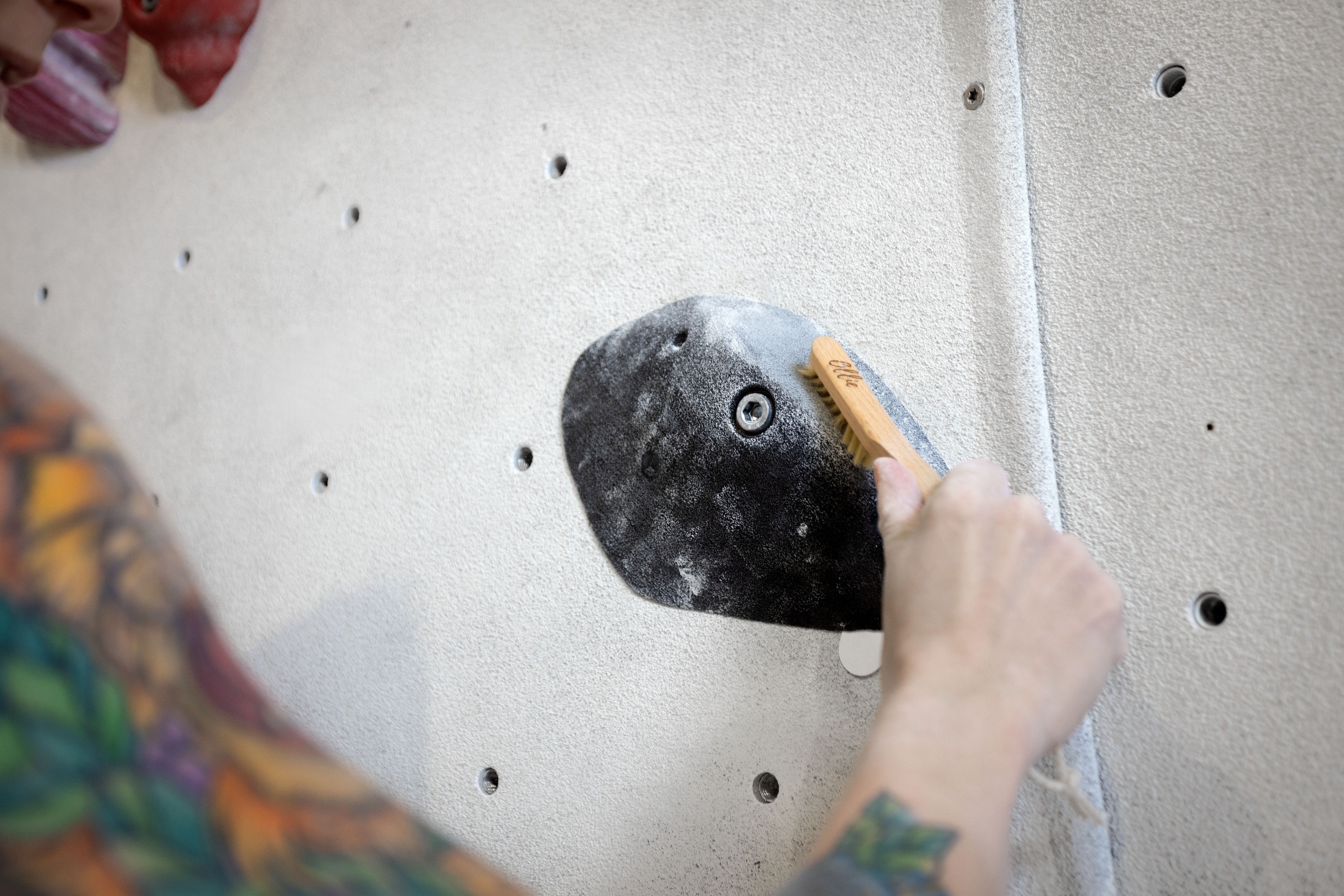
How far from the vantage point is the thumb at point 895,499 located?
574 millimetres

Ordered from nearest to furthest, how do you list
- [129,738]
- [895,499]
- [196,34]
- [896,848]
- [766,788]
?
[129,738] < [896,848] < [895,499] < [766,788] < [196,34]

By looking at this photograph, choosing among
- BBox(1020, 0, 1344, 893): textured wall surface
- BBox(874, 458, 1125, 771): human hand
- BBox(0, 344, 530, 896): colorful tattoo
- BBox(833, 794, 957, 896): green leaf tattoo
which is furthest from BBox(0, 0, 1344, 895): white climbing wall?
BBox(0, 344, 530, 896): colorful tattoo

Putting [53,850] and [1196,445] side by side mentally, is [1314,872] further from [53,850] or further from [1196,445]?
[53,850]

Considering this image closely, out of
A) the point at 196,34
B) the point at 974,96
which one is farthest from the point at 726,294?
the point at 196,34

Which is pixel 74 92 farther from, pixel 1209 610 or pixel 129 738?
pixel 1209 610

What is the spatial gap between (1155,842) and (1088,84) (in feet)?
1.75

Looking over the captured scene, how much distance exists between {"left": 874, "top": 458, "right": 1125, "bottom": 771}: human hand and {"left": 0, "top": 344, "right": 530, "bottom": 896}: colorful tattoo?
279 millimetres

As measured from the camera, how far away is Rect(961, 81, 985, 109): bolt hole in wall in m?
0.71

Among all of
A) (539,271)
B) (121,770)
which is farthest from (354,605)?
(121,770)

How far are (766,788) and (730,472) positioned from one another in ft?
0.80

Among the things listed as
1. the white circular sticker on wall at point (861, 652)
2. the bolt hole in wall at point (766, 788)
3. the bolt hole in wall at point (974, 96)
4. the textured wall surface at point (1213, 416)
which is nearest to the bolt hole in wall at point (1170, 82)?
the textured wall surface at point (1213, 416)

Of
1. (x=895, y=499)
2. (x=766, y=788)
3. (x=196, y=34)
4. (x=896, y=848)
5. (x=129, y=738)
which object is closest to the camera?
(x=129, y=738)

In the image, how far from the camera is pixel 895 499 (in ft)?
1.92

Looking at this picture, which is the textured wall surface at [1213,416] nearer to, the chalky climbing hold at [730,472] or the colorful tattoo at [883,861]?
the chalky climbing hold at [730,472]
